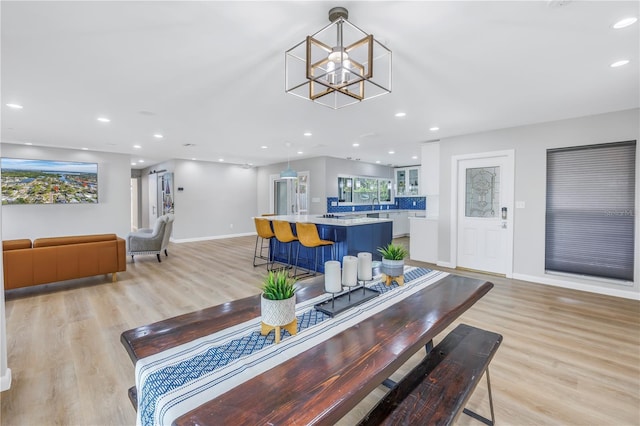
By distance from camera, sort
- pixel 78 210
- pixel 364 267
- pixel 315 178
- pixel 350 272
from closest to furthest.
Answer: pixel 350 272 < pixel 364 267 < pixel 78 210 < pixel 315 178

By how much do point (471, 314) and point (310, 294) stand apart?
242 cm

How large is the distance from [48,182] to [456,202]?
332 inches

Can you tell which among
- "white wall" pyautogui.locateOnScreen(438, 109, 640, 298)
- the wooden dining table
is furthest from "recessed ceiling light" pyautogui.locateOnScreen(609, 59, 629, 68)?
the wooden dining table

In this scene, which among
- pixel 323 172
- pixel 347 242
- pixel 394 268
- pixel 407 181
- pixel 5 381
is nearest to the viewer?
pixel 394 268

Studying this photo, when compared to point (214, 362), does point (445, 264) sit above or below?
below

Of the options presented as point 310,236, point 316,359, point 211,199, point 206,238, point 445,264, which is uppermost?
point 211,199

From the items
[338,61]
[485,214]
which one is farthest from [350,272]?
[485,214]

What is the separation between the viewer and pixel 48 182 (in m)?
6.32

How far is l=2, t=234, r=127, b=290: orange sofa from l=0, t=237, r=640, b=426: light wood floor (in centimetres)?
24

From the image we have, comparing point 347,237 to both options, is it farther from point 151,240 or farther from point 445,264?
point 151,240

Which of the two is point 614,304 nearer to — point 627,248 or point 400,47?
point 627,248

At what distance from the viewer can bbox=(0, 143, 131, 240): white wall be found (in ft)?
20.0

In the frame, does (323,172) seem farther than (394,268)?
Yes

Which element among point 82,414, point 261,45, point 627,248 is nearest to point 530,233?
point 627,248
